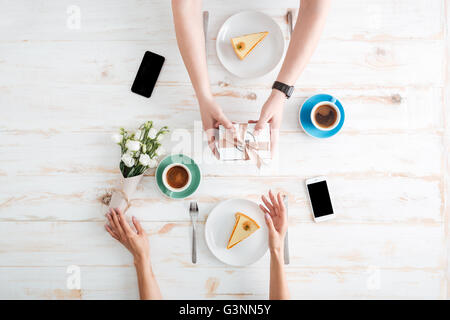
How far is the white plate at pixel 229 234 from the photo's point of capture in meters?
1.28

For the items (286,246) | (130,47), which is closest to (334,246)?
(286,246)

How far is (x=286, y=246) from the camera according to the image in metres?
1.30

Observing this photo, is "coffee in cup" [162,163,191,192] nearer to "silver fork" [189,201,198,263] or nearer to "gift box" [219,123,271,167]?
"silver fork" [189,201,198,263]

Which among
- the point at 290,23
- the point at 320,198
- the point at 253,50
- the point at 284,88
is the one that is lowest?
the point at 320,198

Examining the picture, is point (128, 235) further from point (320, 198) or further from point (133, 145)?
point (320, 198)

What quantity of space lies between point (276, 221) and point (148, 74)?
731 millimetres

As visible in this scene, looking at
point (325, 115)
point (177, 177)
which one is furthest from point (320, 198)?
point (177, 177)

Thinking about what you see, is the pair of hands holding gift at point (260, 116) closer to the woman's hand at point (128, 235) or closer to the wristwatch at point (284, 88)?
the wristwatch at point (284, 88)

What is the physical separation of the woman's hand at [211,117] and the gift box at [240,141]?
0.25 feet

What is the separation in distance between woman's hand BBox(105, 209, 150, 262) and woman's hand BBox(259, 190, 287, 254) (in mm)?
456

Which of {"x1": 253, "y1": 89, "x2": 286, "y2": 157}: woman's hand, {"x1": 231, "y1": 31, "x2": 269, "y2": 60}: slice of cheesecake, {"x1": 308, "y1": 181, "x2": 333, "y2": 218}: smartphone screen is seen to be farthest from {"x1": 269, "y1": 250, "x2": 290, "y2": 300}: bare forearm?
{"x1": 231, "y1": 31, "x2": 269, "y2": 60}: slice of cheesecake

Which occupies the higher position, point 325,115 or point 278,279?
point 325,115

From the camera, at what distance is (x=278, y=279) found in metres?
1.24
